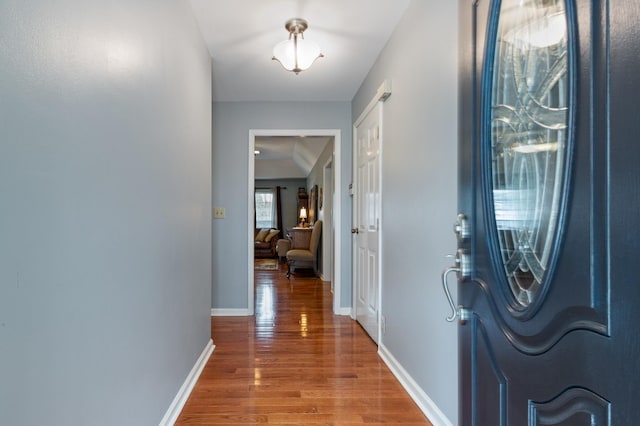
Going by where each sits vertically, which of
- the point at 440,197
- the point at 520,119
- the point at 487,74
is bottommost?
the point at 440,197

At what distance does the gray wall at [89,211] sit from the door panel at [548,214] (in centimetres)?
104

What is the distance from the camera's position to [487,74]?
928mm

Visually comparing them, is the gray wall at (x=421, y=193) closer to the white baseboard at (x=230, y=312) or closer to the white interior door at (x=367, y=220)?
the white interior door at (x=367, y=220)

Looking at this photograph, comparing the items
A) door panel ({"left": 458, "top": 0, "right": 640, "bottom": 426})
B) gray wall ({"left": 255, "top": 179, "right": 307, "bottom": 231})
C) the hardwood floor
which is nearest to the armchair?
the hardwood floor

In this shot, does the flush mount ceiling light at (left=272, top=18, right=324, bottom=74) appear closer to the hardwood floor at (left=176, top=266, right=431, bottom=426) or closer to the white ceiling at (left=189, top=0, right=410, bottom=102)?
the white ceiling at (left=189, top=0, right=410, bottom=102)

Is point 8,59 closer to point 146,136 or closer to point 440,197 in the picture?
point 146,136

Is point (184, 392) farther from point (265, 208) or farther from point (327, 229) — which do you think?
point (265, 208)

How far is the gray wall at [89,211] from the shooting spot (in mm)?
758

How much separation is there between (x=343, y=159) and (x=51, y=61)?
3.30 metres

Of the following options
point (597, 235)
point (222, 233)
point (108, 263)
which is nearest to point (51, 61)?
point (108, 263)

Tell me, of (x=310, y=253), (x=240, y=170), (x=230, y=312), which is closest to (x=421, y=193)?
(x=240, y=170)

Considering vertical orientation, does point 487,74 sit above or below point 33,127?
above

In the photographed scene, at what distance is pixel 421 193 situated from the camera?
2070mm

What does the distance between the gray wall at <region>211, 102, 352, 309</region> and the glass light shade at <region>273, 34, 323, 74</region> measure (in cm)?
154
